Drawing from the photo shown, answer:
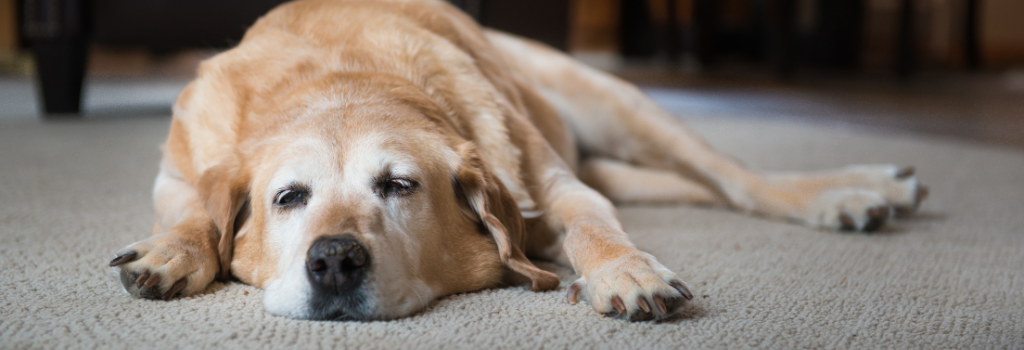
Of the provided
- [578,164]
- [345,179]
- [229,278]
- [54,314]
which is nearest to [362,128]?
[345,179]

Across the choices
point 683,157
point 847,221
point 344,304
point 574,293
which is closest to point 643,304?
point 574,293

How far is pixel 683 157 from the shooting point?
91.9 inches

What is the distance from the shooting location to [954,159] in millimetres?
3238

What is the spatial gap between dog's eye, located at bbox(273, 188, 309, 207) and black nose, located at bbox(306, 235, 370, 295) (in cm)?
18

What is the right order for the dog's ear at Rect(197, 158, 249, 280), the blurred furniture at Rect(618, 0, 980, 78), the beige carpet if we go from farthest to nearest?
the blurred furniture at Rect(618, 0, 980, 78), the dog's ear at Rect(197, 158, 249, 280), the beige carpet

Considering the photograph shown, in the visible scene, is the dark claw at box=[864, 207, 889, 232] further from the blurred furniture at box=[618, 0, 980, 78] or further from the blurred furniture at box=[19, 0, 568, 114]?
the blurred furniture at box=[618, 0, 980, 78]

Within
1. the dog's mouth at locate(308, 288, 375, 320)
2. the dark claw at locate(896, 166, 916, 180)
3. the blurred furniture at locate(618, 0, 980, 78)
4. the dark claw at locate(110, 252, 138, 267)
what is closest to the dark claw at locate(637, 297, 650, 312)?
the dog's mouth at locate(308, 288, 375, 320)

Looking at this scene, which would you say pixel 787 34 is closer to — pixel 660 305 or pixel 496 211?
pixel 496 211

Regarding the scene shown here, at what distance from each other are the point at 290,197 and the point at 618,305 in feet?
1.97

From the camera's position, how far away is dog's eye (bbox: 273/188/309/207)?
1313 mm

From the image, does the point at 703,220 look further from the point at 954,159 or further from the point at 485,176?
the point at 954,159

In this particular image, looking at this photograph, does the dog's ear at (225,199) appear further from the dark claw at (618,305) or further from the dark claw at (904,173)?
the dark claw at (904,173)

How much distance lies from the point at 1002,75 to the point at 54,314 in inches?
409

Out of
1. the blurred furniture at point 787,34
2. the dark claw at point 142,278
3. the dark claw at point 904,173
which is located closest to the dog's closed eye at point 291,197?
the dark claw at point 142,278
